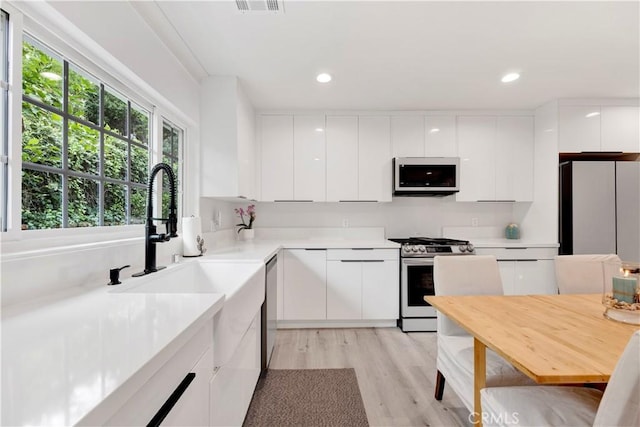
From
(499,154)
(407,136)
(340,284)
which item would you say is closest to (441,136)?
(407,136)

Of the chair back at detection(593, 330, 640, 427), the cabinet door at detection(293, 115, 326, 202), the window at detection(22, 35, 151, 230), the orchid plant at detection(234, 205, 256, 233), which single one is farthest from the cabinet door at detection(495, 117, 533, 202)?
the window at detection(22, 35, 151, 230)

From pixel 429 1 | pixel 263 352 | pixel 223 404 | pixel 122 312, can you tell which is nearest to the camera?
pixel 122 312

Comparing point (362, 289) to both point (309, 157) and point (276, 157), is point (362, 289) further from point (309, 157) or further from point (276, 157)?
point (276, 157)

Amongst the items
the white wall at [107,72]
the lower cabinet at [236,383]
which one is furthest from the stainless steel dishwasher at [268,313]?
the white wall at [107,72]

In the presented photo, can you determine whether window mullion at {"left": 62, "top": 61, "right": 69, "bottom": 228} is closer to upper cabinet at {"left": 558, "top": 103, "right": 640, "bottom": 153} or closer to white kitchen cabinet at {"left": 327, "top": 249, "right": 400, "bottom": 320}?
white kitchen cabinet at {"left": 327, "top": 249, "right": 400, "bottom": 320}

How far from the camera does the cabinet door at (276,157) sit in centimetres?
333

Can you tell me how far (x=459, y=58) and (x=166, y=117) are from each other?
91.3 inches

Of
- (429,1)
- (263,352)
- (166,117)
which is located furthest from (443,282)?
(166,117)

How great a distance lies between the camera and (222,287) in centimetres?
182

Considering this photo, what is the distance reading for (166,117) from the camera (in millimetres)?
2188

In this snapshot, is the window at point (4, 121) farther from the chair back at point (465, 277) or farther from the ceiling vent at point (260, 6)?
the chair back at point (465, 277)

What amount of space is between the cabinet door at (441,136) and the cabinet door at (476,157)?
0.08 metres

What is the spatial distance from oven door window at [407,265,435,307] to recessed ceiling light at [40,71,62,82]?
116 inches

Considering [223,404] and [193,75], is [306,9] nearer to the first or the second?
[193,75]
